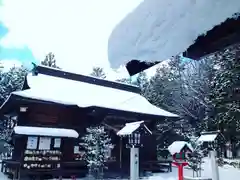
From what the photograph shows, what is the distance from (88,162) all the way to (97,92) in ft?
16.3

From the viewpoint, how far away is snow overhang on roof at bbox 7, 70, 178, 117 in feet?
38.4

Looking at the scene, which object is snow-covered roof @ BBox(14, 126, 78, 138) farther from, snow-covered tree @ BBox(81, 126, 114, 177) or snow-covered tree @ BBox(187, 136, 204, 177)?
snow-covered tree @ BBox(187, 136, 204, 177)

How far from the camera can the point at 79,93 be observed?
13914mm

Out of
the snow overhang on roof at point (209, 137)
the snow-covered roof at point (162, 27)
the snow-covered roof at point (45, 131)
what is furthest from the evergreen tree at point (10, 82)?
the snow-covered roof at point (162, 27)

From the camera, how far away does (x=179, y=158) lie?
8.02 m

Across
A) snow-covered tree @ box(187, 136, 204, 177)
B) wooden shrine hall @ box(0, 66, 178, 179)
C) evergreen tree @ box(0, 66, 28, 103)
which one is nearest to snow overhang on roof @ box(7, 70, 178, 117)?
wooden shrine hall @ box(0, 66, 178, 179)

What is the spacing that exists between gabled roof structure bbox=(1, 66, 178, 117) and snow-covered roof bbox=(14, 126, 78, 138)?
4.39 feet

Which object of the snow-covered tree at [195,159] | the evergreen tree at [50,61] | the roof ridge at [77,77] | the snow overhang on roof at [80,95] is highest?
the evergreen tree at [50,61]

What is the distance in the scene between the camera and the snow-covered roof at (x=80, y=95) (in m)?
11.8

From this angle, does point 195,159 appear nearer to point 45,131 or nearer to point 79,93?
point 79,93

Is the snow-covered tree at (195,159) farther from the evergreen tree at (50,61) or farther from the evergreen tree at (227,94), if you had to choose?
the evergreen tree at (50,61)

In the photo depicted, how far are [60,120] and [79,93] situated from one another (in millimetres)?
2476

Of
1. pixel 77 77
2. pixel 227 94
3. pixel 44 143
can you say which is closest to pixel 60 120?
pixel 44 143

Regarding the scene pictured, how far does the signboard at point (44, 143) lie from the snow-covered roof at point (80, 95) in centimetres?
193
